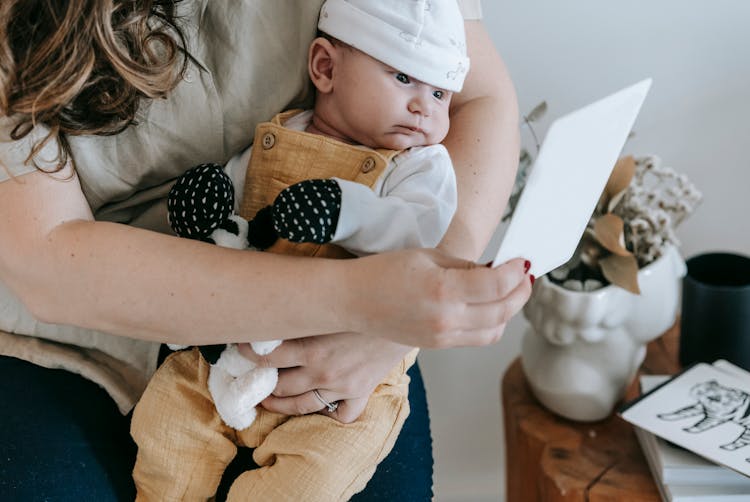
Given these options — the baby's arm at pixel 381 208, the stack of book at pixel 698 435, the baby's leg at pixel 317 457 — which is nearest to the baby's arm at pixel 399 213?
the baby's arm at pixel 381 208

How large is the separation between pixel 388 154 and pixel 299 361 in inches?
9.9

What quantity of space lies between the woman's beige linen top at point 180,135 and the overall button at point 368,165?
18cm

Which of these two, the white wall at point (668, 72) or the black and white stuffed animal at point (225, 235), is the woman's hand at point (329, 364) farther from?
the white wall at point (668, 72)

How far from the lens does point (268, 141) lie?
0.98 meters

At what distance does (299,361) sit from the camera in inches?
36.2

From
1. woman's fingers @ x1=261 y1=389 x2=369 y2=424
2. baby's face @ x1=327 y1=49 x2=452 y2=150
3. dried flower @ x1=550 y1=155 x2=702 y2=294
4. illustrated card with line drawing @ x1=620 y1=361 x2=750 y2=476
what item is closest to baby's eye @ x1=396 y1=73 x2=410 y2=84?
baby's face @ x1=327 y1=49 x2=452 y2=150

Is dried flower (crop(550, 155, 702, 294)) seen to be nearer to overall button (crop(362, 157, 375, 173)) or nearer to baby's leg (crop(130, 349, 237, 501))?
overall button (crop(362, 157, 375, 173))

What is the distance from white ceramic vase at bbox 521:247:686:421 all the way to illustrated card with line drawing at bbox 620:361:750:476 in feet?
0.27

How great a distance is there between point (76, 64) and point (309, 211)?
28 cm

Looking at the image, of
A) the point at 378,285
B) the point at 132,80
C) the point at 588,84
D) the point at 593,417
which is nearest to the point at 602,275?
the point at 593,417

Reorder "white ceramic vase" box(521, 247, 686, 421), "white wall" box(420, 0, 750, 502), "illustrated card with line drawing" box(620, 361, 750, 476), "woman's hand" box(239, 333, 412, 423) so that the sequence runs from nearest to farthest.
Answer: "woman's hand" box(239, 333, 412, 423), "illustrated card with line drawing" box(620, 361, 750, 476), "white ceramic vase" box(521, 247, 686, 421), "white wall" box(420, 0, 750, 502)

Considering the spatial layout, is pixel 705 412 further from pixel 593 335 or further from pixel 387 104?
pixel 387 104

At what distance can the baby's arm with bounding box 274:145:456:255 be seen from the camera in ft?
2.64

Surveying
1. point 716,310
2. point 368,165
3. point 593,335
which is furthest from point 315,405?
point 716,310
